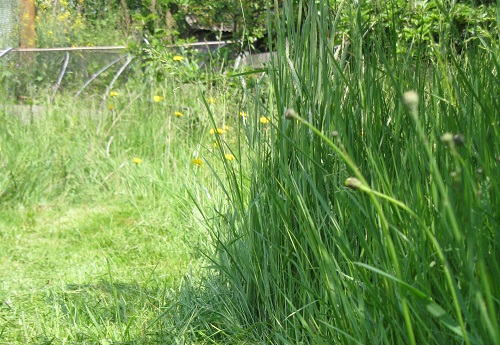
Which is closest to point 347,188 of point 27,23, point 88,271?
point 88,271

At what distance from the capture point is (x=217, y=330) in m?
2.16

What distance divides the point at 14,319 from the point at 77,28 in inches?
258

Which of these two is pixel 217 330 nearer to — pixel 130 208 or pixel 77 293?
pixel 77 293

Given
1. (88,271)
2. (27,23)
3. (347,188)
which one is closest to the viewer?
(347,188)

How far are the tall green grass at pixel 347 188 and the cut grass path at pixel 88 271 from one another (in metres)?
0.39

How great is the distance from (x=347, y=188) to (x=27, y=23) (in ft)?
24.5

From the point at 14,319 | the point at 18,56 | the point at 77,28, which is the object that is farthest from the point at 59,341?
the point at 77,28

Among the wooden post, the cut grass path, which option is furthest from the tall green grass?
the wooden post

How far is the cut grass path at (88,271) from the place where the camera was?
7.61 ft

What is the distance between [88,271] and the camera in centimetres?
323

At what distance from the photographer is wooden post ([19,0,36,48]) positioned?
26.4ft

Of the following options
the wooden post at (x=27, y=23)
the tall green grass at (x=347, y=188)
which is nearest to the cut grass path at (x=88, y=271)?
the tall green grass at (x=347, y=188)

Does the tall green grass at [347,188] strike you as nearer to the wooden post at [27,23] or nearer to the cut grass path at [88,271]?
the cut grass path at [88,271]

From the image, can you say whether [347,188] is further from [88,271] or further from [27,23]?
[27,23]
